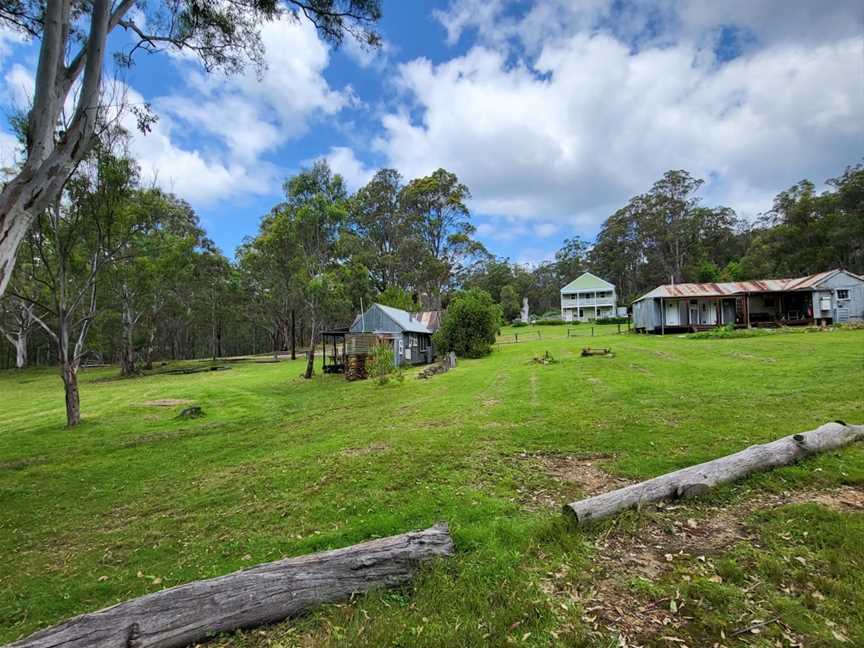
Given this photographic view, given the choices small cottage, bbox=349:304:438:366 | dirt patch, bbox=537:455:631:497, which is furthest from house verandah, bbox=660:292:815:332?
dirt patch, bbox=537:455:631:497

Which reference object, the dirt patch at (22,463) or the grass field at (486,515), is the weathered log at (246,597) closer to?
the grass field at (486,515)

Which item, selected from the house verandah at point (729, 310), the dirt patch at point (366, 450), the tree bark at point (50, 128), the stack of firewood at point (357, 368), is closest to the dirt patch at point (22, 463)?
the tree bark at point (50, 128)

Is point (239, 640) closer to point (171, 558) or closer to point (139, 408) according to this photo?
point (171, 558)

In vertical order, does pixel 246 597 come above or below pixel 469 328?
below

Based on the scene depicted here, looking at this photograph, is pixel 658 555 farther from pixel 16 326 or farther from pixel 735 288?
pixel 16 326

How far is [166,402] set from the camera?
15.1 metres

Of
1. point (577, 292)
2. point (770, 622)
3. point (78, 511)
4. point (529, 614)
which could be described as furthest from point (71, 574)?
point (577, 292)

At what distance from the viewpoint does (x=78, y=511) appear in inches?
224

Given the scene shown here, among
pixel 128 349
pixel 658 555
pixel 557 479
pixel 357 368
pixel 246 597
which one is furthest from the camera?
pixel 128 349

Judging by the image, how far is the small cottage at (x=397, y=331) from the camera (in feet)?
78.2

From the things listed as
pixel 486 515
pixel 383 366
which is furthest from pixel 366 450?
pixel 383 366

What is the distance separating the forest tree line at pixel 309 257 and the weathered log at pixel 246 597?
Answer: 1162 centimetres

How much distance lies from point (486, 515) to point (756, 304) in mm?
35559

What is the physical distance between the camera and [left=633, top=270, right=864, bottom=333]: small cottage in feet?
86.8
